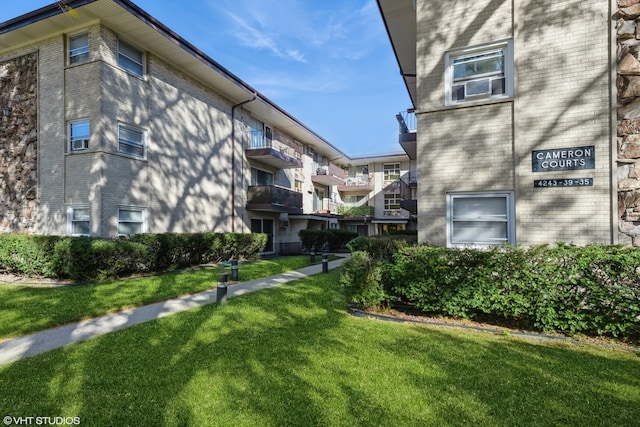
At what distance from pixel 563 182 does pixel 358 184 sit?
27.5 meters

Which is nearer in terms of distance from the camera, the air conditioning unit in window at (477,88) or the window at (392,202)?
the air conditioning unit in window at (477,88)

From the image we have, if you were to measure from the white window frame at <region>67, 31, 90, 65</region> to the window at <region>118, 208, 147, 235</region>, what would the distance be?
18.9 ft

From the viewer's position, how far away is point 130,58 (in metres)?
→ 13.3

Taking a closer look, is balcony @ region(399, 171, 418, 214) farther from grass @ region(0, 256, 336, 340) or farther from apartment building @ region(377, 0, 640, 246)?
grass @ region(0, 256, 336, 340)

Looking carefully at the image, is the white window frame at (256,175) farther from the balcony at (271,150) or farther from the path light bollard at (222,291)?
the path light bollard at (222,291)

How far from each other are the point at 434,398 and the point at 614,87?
23.1ft

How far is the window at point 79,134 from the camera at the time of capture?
1234 centimetres

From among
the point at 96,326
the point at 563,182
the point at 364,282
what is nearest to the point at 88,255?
the point at 96,326

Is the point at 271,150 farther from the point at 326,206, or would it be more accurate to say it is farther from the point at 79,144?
the point at 326,206

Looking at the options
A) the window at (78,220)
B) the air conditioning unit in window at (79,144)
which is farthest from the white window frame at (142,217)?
the air conditioning unit in window at (79,144)

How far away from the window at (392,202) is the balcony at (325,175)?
507 cm

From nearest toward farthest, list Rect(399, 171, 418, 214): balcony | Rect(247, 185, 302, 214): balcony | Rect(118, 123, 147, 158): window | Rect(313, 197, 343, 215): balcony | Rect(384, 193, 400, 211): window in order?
Rect(118, 123, 147, 158): window, Rect(399, 171, 418, 214): balcony, Rect(247, 185, 302, 214): balcony, Rect(313, 197, 343, 215): balcony, Rect(384, 193, 400, 211): window

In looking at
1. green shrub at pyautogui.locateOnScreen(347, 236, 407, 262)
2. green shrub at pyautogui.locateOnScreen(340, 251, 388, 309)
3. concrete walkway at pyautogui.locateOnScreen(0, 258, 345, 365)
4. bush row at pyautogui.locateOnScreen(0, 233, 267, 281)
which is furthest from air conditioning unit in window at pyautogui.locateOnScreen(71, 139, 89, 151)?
green shrub at pyautogui.locateOnScreen(340, 251, 388, 309)

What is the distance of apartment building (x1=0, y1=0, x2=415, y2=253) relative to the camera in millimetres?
12062
